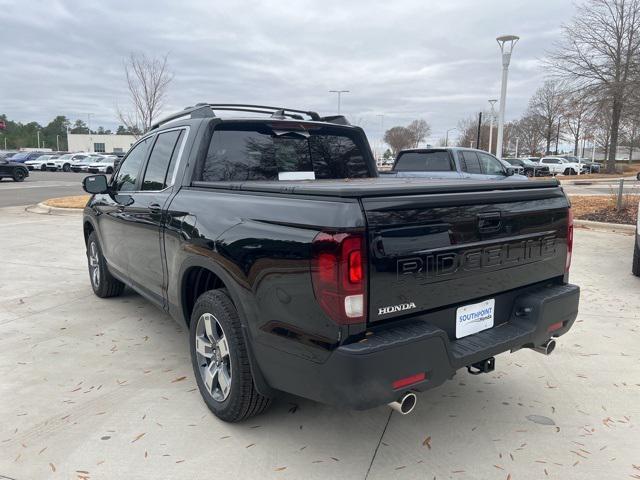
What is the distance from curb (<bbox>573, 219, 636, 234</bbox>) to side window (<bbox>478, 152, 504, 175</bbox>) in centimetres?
216

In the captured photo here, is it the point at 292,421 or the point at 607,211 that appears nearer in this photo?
the point at 292,421

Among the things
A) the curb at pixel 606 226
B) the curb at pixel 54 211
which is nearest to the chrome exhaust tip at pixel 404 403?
the curb at pixel 606 226

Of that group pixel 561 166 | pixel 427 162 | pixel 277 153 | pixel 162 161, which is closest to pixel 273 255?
pixel 277 153

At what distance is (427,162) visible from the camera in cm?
1187

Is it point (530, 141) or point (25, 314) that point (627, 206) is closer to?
point (25, 314)

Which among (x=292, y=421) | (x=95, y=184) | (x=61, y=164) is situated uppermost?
(x=95, y=184)

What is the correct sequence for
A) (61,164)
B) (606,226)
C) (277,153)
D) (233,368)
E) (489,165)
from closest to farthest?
(233,368)
(277,153)
(606,226)
(489,165)
(61,164)

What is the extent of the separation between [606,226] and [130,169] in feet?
33.3

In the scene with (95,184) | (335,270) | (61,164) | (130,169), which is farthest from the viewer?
(61,164)

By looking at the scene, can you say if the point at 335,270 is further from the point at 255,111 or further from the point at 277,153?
the point at 255,111

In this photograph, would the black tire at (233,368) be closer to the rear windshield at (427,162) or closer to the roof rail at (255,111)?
the roof rail at (255,111)

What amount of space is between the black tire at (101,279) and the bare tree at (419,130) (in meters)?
69.8

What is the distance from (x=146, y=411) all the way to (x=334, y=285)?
5.99ft

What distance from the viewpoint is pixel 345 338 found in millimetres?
2270
